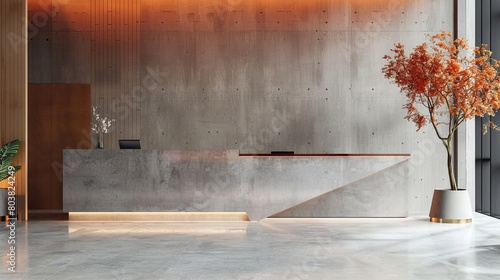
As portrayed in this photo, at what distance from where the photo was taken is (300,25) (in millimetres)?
11633

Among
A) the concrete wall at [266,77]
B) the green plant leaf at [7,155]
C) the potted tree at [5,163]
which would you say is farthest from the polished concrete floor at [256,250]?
the concrete wall at [266,77]

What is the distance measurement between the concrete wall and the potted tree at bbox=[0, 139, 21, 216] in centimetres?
185

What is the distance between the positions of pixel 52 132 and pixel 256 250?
244 inches

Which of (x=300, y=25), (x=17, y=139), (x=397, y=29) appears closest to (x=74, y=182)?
(x=17, y=139)

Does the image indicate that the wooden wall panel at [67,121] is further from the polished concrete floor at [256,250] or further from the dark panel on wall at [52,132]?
the polished concrete floor at [256,250]

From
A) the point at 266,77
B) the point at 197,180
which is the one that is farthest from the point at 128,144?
the point at 266,77

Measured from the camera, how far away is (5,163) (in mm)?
9953

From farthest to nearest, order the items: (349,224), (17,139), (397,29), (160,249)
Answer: (397,29) < (17,139) < (349,224) < (160,249)

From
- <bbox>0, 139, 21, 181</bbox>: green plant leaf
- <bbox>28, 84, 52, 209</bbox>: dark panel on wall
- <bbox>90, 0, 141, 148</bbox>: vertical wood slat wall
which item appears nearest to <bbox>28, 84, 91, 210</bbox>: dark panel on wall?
<bbox>28, 84, 52, 209</bbox>: dark panel on wall

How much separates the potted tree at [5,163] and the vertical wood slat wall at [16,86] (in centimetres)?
25

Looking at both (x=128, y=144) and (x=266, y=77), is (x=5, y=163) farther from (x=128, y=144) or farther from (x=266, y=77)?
(x=266, y=77)

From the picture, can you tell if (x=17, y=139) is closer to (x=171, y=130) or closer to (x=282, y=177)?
(x=171, y=130)

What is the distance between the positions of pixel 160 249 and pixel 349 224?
355 centimetres

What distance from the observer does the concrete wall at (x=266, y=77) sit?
11.6 metres
